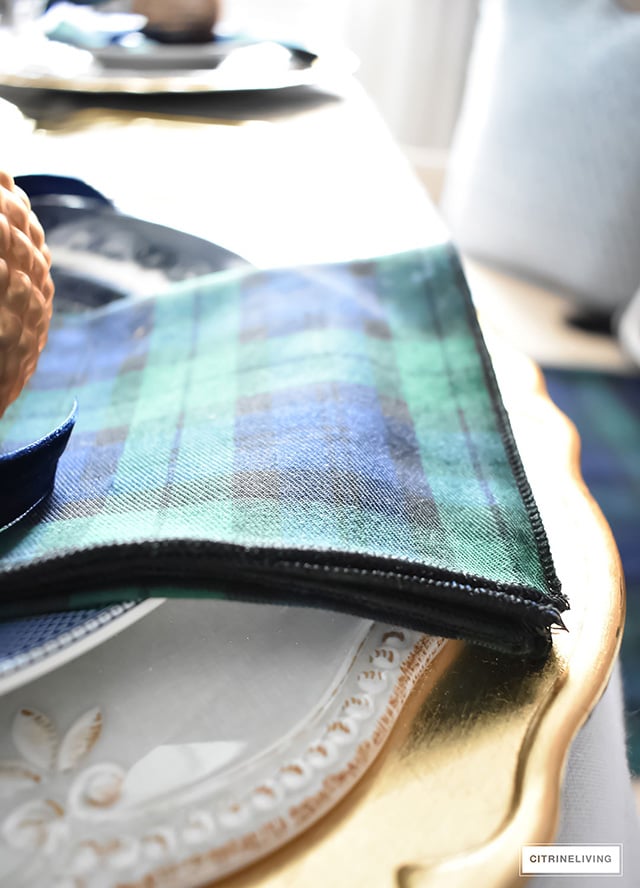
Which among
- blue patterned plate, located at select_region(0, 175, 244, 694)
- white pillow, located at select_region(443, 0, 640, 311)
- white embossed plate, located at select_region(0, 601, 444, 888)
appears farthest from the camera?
white pillow, located at select_region(443, 0, 640, 311)

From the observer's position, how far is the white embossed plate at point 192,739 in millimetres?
204

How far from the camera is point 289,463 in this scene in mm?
292

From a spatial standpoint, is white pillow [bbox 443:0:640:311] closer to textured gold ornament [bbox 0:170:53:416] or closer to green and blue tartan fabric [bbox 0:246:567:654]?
green and blue tartan fabric [bbox 0:246:567:654]

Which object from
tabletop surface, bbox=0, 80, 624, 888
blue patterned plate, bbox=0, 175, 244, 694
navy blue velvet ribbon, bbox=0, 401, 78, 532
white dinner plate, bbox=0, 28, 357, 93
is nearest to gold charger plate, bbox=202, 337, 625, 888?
tabletop surface, bbox=0, 80, 624, 888

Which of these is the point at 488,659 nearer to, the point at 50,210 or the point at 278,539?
the point at 278,539

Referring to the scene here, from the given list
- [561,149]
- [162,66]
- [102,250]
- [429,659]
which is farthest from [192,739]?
[561,149]

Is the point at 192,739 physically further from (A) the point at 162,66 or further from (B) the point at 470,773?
(A) the point at 162,66

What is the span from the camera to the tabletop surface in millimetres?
210

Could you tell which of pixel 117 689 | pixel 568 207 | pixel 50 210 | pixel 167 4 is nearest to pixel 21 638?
pixel 117 689

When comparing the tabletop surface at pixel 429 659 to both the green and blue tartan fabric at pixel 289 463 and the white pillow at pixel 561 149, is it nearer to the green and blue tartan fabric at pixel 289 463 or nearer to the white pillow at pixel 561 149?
the green and blue tartan fabric at pixel 289 463

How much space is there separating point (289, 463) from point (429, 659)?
0.27ft

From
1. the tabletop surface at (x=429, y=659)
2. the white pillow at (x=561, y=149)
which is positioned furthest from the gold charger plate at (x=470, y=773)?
the white pillow at (x=561, y=149)

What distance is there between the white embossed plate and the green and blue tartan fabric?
0.7 inches

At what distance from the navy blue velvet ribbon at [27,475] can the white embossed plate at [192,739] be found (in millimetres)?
53
